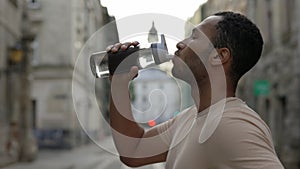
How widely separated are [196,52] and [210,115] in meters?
0.18

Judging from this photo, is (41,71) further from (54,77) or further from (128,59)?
(128,59)

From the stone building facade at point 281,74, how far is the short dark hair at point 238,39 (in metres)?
13.2

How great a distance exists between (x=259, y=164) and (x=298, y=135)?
15.5 metres

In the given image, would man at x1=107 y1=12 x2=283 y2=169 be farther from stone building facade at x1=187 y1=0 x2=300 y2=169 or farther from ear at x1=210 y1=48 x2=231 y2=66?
stone building facade at x1=187 y1=0 x2=300 y2=169

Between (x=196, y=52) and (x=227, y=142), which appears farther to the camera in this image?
(x=196, y=52)

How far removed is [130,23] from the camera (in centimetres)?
188

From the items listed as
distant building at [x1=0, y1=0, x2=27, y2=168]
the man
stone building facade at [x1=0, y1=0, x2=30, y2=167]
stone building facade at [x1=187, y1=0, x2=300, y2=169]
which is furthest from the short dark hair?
distant building at [x1=0, y1=0, x2=27, y2=168]

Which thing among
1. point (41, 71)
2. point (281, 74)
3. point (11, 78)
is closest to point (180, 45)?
point (11, 78)

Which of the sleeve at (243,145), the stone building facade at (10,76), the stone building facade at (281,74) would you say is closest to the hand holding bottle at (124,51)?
the sleeve at (243,145)

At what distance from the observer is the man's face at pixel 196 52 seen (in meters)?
1.73

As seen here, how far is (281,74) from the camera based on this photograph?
19234 millimetres

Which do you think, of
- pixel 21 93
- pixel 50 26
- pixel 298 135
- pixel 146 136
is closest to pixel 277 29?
pixel 298 135

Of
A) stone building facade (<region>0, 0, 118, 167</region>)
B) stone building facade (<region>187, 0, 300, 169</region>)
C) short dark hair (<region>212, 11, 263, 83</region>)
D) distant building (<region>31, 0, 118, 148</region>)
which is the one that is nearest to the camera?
short dark hair (<region>212, 11, 263, 83</region>)

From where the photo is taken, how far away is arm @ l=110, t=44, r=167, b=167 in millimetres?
1875
